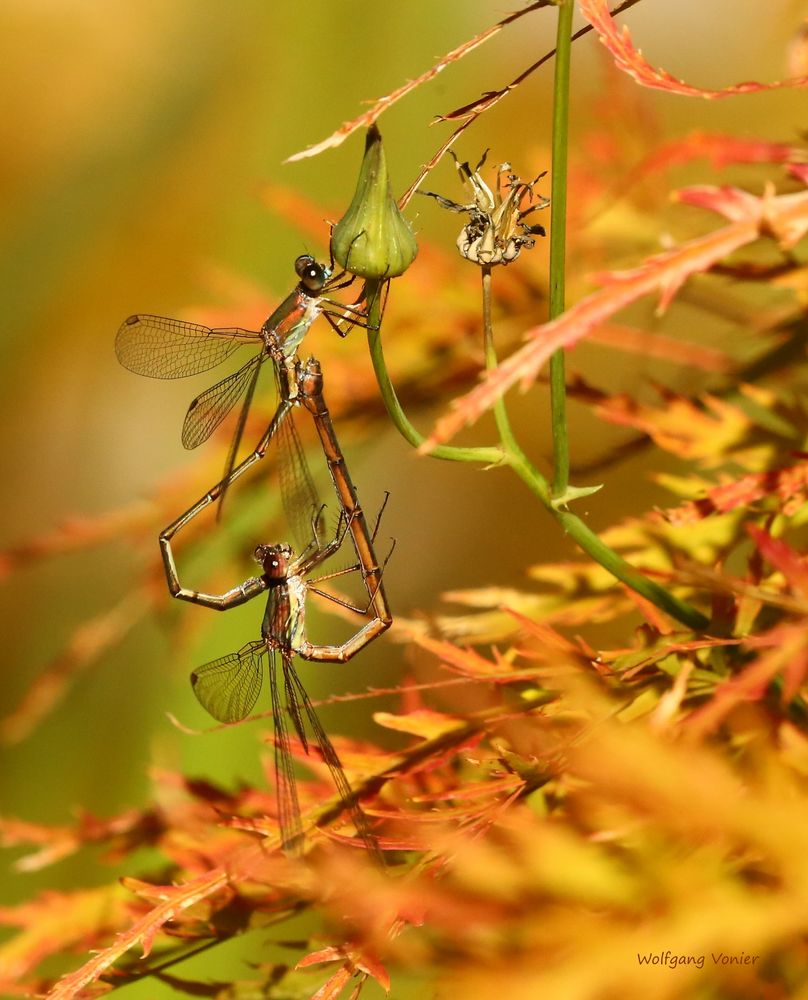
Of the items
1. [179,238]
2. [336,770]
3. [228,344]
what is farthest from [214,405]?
[179,238]

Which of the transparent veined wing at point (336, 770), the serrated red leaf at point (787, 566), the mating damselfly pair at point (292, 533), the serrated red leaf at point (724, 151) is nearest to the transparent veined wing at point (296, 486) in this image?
the mating damselfly pair at point (292, 533)

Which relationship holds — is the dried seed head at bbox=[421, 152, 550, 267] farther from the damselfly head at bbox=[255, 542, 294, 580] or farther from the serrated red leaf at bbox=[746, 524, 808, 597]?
the damselfly head at bbox=[255, 542, 294, 580]

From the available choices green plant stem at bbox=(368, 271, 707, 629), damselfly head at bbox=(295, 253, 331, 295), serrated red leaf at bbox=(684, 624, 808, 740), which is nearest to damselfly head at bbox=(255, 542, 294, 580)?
damselfly head at bbox=(295, 253, 331, 295)

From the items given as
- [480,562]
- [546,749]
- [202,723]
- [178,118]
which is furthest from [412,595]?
[546,749]

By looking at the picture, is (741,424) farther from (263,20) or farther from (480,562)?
(263,20)

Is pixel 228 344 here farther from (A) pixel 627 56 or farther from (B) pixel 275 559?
(A) pixel 627 56

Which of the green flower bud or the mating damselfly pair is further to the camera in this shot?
the mating damselfly pair
